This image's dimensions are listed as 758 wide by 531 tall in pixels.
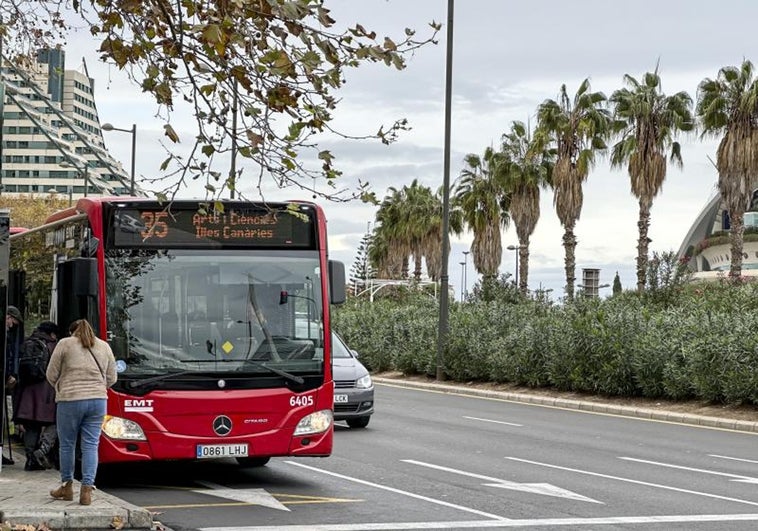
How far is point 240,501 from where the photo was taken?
12938mm

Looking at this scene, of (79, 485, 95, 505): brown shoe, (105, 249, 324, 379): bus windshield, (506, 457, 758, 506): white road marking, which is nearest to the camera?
(79, 485, 95, 505): brown shoe

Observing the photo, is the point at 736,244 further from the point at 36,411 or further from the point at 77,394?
the point at 77,394

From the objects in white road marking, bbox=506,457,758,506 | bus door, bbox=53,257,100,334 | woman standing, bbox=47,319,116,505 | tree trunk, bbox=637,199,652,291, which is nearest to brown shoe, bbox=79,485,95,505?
woman standing, bbox=47,319,116,505

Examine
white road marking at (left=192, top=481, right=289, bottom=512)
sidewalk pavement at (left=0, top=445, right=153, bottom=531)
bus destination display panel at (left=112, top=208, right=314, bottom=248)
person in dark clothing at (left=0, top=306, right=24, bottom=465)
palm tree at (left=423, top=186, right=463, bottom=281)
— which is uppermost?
palm tree at (left=423, top=186, right=463, bottom=281)

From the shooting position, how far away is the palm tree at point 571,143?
53.2 metres

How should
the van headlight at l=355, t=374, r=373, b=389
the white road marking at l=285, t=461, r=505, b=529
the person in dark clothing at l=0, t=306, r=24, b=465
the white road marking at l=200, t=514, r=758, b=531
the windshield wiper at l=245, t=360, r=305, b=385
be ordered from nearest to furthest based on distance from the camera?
the white road marking at l=200, t=514, r=758, b=531
the white road marking at l=285, t=461, r=505, b=529
the windshield wiper at l=245, t=360, r=305, b=385
the person in dark clothing at l=0, t=306, r=24, b=465
the van headlight at l=355, t=374, r=373, b=389

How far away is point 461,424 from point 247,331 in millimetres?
10215

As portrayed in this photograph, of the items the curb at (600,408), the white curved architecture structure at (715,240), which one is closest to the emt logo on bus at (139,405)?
the curb at (600,408)

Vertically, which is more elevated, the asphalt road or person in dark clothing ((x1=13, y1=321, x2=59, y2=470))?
person in dark clothing ((x1=13, y1=321, x2=59, y2=470))

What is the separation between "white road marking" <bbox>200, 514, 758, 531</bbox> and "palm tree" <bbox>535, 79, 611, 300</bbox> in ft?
137

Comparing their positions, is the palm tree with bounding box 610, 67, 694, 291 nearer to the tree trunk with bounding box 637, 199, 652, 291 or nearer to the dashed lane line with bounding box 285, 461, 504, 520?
the tree trunk with bounding box 637, 199, 652, 291

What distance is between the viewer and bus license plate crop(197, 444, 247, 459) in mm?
13352

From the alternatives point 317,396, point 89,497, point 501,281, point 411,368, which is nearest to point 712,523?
point 317,396

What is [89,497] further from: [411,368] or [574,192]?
[574,192]
